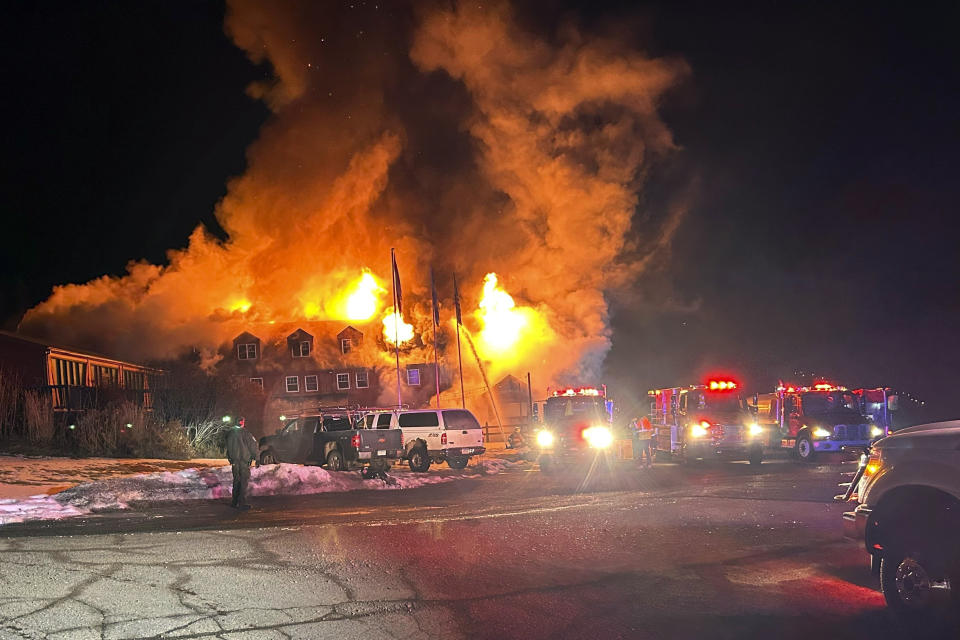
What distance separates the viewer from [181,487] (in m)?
16.1

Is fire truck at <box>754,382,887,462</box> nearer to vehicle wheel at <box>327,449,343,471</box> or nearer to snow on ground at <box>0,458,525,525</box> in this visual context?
snow on ground at <box>0,458,525,525</box>

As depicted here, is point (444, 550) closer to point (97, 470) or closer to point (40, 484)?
point (40, 484)

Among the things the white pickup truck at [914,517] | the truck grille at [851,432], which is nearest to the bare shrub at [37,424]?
the truck grille at [851,432]

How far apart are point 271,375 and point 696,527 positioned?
166ft

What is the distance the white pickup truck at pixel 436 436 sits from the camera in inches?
928

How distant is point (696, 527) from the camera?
10.7 meters

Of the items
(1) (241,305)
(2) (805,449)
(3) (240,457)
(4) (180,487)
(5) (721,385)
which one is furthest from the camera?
(1) (241,305)

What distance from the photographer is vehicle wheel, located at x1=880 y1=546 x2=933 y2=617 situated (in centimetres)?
571

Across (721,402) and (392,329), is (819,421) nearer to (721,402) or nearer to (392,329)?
(721,402)

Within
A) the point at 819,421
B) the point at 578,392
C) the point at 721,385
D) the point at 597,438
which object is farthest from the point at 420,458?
the point at 819,421

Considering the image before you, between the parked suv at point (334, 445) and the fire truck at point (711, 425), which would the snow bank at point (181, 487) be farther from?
the fire truck at point (711, 425)

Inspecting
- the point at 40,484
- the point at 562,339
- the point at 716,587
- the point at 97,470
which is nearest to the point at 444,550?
the point at 716,587

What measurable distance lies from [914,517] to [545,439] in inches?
652

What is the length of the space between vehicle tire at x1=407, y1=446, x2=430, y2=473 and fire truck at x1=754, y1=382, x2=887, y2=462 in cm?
956
